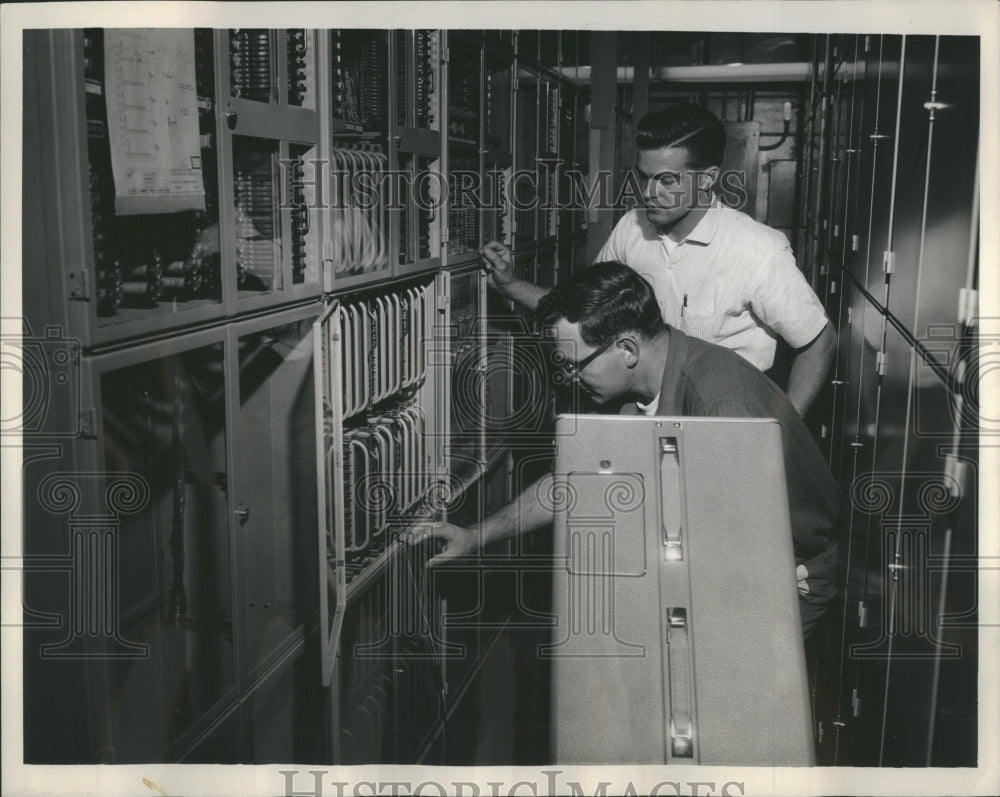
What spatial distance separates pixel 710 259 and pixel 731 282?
0.28ft

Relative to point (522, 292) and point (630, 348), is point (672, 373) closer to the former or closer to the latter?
point (630, 348)

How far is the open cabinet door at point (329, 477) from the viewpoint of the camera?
186cm

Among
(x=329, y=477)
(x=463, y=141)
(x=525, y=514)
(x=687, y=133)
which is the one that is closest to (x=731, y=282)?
(x=687, y=133)

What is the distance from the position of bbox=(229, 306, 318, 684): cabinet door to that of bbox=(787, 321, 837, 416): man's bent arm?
1.31m

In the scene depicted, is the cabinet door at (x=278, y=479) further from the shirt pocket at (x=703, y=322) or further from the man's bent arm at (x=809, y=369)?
the man's bent arm at (x=809, y=369)

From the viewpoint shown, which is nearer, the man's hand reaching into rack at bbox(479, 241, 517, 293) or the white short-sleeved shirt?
the white short-sleeved shirt

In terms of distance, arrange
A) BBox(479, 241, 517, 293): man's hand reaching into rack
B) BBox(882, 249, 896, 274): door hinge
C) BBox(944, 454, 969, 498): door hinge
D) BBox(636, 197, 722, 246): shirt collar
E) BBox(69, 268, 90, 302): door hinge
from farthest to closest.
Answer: BBox(479, 241, 517, 293): man's hand reaching into rack, BBox(636, 197, 722, 246): shirt collar, BBox(882, 249, 896, 274): door hinge, BBox(944, 454, 969, 498): door hinge, BBox(69, 268, 90, 302): door hinge

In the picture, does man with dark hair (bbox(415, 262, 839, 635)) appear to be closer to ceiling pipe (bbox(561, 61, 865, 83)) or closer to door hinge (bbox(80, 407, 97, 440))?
door hinge (bbox(80, 407, 97, 440))

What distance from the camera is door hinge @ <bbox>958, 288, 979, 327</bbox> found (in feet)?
5.34

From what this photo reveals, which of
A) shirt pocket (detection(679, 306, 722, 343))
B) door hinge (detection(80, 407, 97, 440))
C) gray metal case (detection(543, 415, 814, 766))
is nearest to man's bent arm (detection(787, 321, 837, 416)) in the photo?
shirt pocket (detection(679, 306, 722, 343))

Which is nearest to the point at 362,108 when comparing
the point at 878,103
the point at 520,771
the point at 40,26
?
the point at 40,26

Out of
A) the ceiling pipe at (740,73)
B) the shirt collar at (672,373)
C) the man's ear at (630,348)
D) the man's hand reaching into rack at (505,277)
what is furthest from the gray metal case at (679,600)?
the ceiling pipe at (740,73)

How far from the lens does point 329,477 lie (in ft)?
6.63

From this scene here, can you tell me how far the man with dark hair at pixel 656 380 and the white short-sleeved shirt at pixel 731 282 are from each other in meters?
0.55
